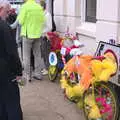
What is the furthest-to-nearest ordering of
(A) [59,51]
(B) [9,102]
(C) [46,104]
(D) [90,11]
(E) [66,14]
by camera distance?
(E) [66,14] → (D) [90,11] → (A) [59,51] → (C) [46,104] → (B) [9,102]

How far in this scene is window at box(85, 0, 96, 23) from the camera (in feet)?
29.7

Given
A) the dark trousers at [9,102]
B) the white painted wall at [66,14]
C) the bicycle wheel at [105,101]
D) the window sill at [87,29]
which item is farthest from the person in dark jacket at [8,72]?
the white painted wall at [66,14]

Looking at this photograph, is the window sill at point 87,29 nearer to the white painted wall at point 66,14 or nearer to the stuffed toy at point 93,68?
the white painted wall at point 66,14

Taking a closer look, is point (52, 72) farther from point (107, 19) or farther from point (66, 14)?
point (107, 19)

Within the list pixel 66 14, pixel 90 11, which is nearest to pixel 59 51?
pixel 90 11

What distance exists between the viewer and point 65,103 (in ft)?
24.9

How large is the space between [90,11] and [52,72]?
160cm

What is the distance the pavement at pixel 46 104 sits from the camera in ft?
22.6

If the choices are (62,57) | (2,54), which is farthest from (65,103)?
(2,54)

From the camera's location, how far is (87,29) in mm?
9008

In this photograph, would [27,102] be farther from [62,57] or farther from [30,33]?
[30,33]

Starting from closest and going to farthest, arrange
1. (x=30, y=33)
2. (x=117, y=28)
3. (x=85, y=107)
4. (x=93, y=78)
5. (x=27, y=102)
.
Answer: (x=93, y=78), (x=85, y=107), (x=117, y=28), (x=27, y=102), (x=30, y=33)

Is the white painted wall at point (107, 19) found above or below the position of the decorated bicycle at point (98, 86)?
above

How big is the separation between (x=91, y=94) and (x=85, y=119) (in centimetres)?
56
